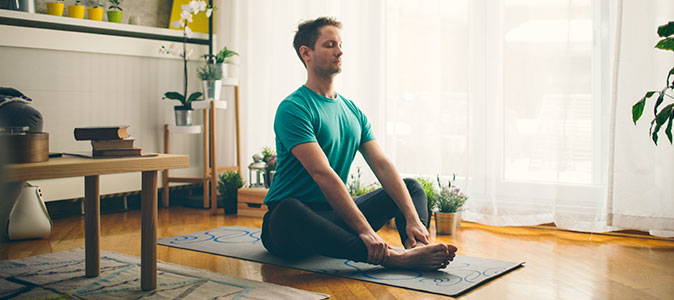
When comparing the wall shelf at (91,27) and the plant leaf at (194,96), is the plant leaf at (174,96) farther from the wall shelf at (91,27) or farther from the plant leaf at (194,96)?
the wall shelf at (91,27)

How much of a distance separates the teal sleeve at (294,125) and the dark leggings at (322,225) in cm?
24

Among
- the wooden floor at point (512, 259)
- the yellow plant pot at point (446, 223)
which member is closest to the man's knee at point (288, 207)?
the wooden floor at point (512, 259)

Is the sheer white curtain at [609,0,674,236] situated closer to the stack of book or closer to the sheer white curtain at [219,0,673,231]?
the sheer white curtain at [219,0,673,231]

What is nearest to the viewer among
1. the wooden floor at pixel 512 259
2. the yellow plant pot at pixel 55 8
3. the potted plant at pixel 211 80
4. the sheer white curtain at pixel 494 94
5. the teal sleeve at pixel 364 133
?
the wooden floor at pixel 512 259

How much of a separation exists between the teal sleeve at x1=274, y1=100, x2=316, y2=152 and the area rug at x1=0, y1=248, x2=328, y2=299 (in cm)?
56

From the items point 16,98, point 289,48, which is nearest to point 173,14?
point 289,48

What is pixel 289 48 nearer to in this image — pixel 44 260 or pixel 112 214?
pixel 112 214

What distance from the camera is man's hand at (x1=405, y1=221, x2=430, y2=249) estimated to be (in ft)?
7.54

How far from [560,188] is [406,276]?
1.42 meters

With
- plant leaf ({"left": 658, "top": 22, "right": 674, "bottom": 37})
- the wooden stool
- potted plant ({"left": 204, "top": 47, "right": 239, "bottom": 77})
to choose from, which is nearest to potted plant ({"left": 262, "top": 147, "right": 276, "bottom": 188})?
the wooden stool

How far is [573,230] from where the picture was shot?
3219 mm

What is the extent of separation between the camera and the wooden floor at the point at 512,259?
82.0 inches

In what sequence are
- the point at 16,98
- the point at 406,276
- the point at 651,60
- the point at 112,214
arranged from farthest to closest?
1. the point at 112,214
2. the point at 651,60
3. the point at 16,98
4. the point at 406,276

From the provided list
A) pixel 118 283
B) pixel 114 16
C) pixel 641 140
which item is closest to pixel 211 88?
pixel 114 16
